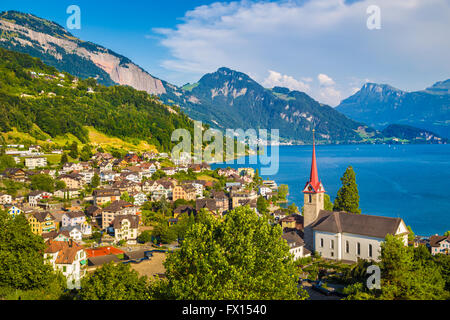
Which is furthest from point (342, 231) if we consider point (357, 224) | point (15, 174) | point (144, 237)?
point (15, 174)

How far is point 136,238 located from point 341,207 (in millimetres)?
24619

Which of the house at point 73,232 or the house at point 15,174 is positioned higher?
the house at point 15,174

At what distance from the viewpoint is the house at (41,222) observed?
144 ft

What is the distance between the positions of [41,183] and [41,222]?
1839 centimetres

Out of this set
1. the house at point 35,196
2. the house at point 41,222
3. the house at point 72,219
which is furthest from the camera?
the house at point 35,196

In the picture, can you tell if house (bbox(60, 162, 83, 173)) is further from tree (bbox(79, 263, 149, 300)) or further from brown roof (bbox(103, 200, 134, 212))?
tree (bbox(79, 263, 149, 300))

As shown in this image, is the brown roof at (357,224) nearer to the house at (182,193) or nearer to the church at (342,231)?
the church at (342,231)

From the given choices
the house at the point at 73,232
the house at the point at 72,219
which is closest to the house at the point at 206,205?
the house at the point at 72,219

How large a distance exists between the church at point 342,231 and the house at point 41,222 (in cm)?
3126

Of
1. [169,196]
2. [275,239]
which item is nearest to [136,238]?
[169,196]

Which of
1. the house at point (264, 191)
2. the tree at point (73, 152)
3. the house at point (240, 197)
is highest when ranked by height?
the tree at point (73, 152)

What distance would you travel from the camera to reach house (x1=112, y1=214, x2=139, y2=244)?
43.3 metres

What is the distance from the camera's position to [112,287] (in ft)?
47.8

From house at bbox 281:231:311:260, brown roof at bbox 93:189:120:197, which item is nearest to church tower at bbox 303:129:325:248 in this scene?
house at bbox 281:231:311:260
